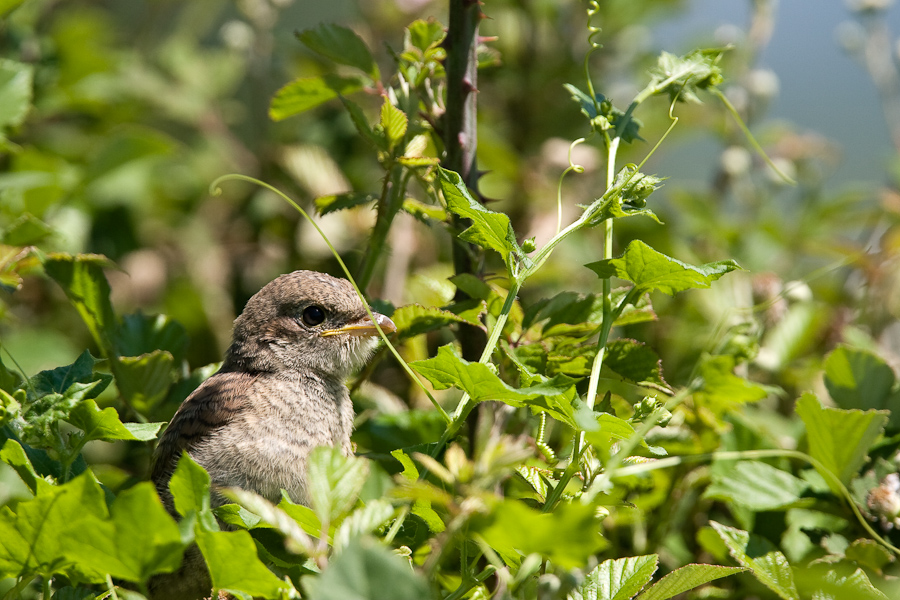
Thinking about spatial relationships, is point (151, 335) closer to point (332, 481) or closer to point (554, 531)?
point (332, 481)

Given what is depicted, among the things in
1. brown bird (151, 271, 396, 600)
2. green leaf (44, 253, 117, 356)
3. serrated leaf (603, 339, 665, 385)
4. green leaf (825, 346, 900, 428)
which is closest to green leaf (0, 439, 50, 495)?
brown bird (151, 271, 396, 600)

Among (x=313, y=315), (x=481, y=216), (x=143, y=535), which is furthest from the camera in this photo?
(x=313, y=315)

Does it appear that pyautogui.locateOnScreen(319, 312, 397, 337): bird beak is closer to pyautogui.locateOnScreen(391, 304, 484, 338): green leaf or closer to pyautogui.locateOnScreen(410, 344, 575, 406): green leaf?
pyautogui.locateOnScreen(391, 304, 484, 338): green leaf

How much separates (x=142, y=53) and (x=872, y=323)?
11.5 feet

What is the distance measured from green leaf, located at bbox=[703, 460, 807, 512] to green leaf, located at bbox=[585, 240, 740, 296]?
455 mm

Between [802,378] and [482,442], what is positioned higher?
[482,442]

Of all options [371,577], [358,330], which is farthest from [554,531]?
[358,330]

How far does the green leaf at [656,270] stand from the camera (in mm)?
1060

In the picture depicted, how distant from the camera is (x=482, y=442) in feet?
2.33

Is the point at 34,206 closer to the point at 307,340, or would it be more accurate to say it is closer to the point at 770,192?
the point at 307,340

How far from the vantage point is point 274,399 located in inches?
70.9

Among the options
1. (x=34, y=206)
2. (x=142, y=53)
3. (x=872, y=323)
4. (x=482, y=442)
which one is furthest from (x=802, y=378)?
(x=142, y=53)

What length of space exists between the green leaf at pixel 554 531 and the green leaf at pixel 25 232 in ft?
4.16

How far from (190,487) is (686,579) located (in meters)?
0.62
